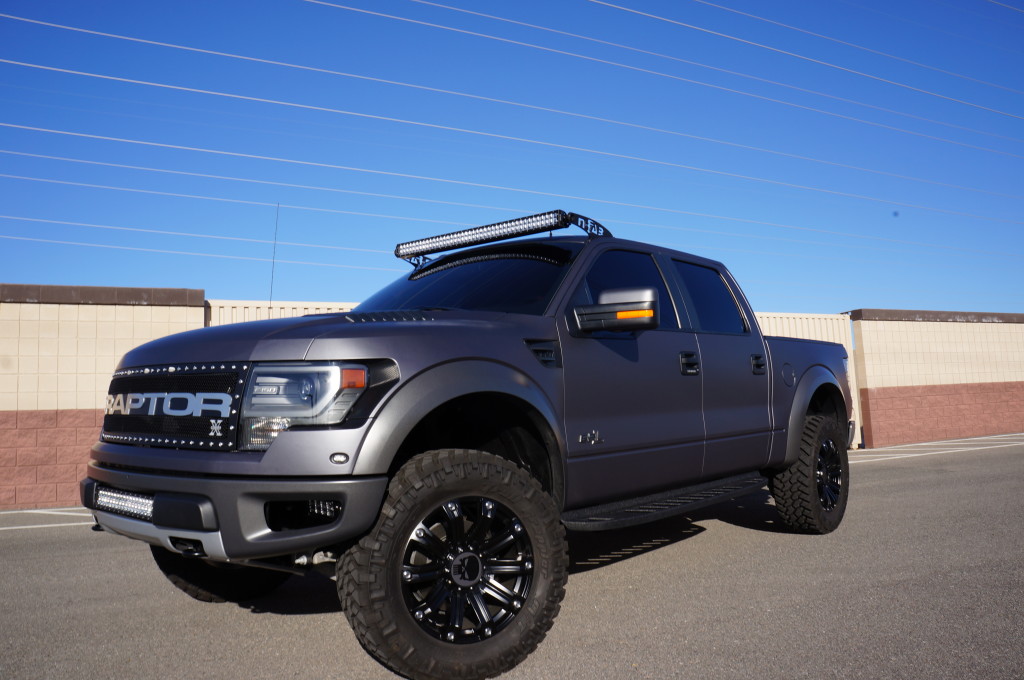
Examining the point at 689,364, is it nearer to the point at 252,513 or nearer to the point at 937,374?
the point at 252,513

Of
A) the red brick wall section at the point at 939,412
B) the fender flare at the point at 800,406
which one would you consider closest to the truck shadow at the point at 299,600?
the fender flare at the point at 800,406

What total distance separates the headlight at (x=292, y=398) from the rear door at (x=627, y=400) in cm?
122

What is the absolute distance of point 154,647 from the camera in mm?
3469

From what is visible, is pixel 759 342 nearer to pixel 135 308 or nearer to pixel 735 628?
pixel 735 628

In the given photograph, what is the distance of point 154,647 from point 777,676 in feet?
8.85

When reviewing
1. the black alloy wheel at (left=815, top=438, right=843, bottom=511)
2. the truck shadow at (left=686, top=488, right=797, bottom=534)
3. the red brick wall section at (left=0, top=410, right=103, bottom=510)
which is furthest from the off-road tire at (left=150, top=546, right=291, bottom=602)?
the red brick wall section at (left=0, top=410, right=103, bottom=510)

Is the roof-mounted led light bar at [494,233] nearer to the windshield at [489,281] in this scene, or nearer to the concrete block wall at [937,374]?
the windshield at [489,281]

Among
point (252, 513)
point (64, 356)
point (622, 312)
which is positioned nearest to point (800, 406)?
point (622, 312)

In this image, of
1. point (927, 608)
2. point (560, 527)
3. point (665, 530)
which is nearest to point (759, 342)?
point (665, 530)

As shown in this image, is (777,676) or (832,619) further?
(832,619)

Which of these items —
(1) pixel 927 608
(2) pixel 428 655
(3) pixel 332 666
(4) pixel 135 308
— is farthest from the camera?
(4) pixel 135 308

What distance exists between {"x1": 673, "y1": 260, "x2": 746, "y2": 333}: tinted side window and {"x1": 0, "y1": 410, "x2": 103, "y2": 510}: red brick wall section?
8724 millimetres

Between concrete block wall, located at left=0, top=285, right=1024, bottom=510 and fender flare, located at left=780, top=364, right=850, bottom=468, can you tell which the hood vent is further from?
concrete block wall, located at left=0, top=285, right=1024, bottom=510

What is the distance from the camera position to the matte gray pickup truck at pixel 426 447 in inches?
109
